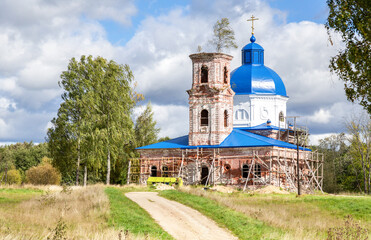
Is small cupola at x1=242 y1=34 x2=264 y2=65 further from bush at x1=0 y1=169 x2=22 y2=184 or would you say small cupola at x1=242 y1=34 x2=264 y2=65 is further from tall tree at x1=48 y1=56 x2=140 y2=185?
bush at x1=0 y1=169 x2=22 y2=184

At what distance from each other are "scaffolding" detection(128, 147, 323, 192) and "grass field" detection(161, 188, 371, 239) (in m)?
6.80

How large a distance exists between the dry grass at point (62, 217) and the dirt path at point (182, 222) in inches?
80.3

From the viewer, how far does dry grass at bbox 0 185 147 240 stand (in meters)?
15.3

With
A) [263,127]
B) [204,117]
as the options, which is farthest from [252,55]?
[204,117]

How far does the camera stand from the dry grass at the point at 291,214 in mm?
19922

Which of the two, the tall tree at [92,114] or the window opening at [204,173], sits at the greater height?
the tall tree at [92,114]

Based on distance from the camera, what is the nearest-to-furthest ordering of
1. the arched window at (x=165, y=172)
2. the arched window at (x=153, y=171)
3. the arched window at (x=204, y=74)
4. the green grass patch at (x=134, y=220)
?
the green grass patch at (x=134, y=220)
the arched window at (x=165, y=172)
the arched window at (x=204, y=74)
the arched window at (x=153, y=171)

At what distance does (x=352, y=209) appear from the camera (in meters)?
28.4

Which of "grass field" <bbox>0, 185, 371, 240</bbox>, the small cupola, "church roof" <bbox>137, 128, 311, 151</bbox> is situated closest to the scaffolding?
"church roof" <bbox>137, 128, 311, 151</bbox>

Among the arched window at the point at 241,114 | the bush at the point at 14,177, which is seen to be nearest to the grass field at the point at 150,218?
the arched window at the point at 241,114

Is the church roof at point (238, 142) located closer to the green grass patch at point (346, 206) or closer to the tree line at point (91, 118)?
the tree line at point (91, 118)

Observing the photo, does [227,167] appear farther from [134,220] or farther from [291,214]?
[134,220]

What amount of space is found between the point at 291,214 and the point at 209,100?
20.4 metres

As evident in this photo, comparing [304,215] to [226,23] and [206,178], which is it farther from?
[226,23]
